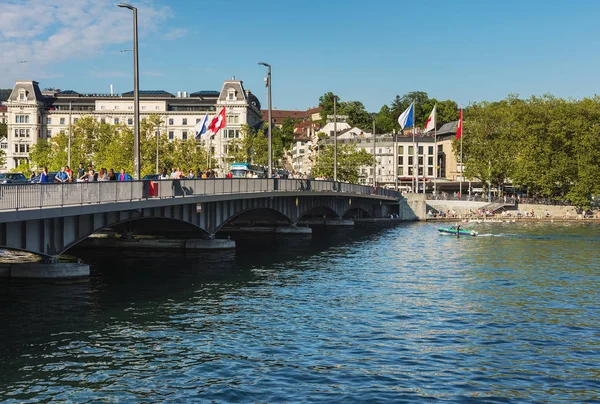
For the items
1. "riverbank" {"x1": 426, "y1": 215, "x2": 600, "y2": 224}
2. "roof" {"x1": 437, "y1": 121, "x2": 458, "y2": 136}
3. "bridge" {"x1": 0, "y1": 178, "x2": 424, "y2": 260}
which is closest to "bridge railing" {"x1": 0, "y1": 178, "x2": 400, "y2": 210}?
"bridge" {"x1": 0, "y1": 178, "x2": 424, "y2": 260}

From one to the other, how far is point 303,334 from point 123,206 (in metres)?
15.1

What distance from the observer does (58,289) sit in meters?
41.3

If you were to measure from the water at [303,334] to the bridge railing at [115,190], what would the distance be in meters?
5.34

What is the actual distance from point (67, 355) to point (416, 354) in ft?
43.6

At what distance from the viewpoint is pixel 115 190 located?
136 feet

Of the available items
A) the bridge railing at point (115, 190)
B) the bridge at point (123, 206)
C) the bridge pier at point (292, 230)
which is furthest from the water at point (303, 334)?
the bridge pier at point (292, 230)

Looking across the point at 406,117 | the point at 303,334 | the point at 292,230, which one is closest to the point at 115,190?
the point at 303,334

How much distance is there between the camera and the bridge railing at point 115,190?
109 feet

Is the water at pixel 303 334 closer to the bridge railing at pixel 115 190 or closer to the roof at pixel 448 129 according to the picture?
the bridge railing at pixel 115 190

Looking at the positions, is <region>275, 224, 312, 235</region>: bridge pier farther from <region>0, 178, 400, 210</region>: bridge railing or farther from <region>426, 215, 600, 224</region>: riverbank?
<region>426, 215, 600, 224</region>: riverbank

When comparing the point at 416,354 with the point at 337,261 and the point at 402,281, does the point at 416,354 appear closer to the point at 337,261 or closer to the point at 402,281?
the point at 402,281

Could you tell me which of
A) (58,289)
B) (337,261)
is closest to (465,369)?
(58,289)

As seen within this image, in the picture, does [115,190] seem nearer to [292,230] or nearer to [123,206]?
[123,206]

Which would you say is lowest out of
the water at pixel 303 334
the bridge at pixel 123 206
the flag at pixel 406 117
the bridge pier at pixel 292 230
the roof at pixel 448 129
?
the water at pixel 303 334
